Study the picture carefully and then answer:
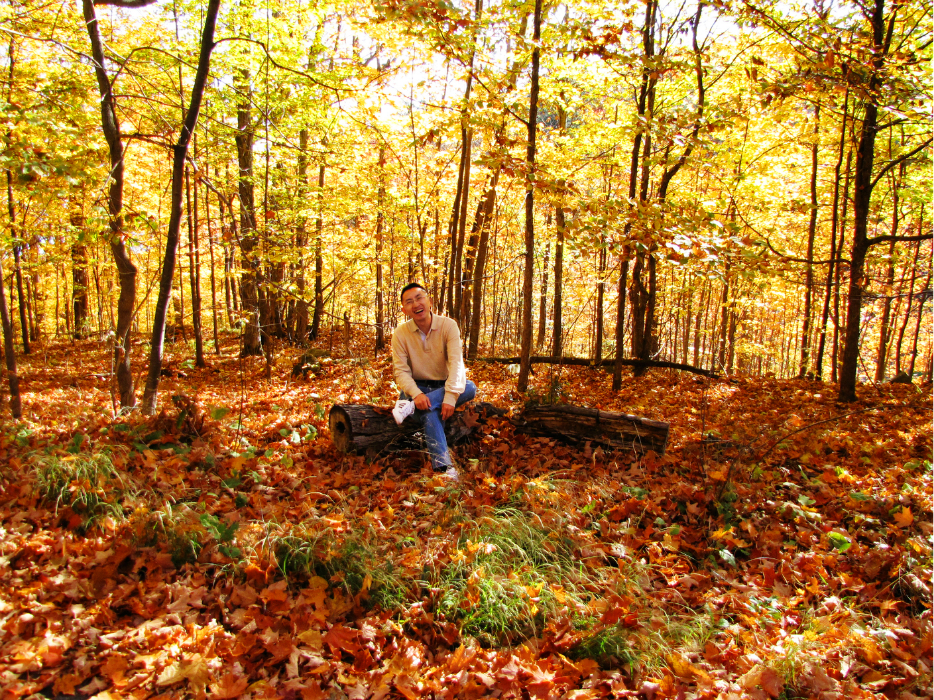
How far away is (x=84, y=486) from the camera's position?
11.3 feet

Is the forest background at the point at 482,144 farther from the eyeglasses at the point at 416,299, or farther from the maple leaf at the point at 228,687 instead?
the maple leaf at the point at 228,687

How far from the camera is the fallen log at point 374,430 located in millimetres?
5047

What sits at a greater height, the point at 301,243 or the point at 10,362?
the point at 301,243

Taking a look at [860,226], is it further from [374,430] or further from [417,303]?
[374,430]

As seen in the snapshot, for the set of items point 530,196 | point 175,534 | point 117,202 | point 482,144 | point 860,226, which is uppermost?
point 482,144

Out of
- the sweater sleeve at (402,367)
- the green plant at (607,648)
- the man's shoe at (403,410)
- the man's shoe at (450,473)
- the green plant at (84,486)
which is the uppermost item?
the sweater sleeve at (402,367)

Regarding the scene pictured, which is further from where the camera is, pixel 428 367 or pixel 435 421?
pixel 428 367

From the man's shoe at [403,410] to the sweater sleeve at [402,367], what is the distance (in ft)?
0.31

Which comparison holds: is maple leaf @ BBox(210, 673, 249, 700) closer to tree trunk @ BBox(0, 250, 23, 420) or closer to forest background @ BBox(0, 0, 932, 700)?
forest background @ BBox(0, 0, 932, 700)

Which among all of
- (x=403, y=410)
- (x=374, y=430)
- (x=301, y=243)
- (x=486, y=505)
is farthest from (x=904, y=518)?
(x=301, y=243)

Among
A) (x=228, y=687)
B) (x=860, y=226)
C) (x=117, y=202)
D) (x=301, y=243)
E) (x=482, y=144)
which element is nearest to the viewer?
(x=228, y=687)

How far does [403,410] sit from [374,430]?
0.45 metres

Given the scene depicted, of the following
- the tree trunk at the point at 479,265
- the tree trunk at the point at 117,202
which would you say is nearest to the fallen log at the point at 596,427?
the tree trunk at the point at 117,202

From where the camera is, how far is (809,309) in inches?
452
